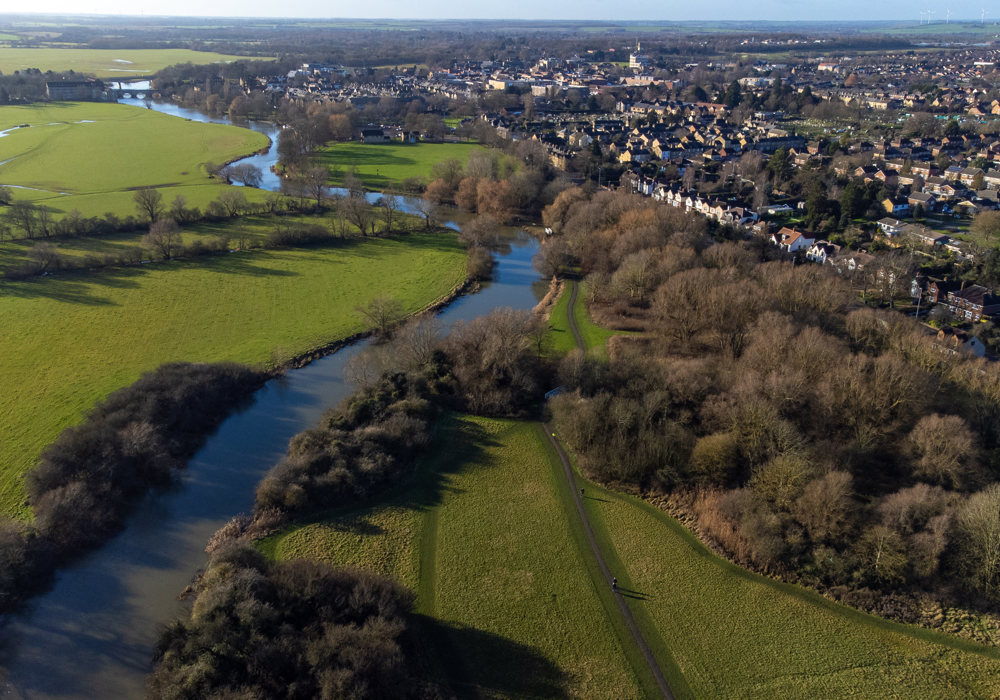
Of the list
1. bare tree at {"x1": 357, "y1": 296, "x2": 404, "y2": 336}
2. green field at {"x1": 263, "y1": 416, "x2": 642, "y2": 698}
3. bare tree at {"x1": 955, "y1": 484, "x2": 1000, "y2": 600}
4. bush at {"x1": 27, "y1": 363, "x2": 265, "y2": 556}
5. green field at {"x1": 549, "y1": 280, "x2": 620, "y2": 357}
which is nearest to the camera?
green field at {"x1": 263, "y1": 416, "x2": 642, "y2": 698}

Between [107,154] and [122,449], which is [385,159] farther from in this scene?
[122,449]

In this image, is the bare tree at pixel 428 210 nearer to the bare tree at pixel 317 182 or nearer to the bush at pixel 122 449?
the bare tree at pixel 317 182

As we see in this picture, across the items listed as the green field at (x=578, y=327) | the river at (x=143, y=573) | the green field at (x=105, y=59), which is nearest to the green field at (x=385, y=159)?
the green field at (x=578, y=327)

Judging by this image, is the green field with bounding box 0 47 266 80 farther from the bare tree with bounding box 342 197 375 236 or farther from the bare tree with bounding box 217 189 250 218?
the bare tree with bounding box 342 197 375 236

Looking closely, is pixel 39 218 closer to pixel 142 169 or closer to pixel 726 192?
pixel 142 169

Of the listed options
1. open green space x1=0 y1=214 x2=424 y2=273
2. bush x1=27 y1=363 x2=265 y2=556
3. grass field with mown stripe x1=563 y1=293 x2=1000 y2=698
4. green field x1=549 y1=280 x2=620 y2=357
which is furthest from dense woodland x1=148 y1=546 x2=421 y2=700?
open green space x1=0 y1=214 x2=424 y2=273

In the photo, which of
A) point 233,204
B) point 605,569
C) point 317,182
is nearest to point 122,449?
point 605,569
